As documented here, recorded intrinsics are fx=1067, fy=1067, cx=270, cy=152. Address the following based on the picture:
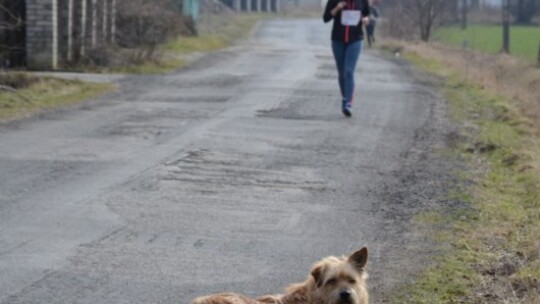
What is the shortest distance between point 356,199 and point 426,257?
237cm

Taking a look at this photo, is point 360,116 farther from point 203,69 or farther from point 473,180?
point 203,69

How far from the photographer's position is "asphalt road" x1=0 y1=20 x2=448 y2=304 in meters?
7.61

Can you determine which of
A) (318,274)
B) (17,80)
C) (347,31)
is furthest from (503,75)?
(318,274)

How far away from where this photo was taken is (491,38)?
57156 mm

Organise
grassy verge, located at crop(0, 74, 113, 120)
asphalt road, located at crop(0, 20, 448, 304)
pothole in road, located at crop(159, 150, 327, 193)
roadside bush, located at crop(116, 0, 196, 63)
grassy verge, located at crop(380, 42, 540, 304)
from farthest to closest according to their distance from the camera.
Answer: roadside bush, located at crop(116, 0, 196, 63) → grassy verge, located at crop(0, 74, 113, 120) → pothole in road, located at crop(159, 150, 327, 193) → asphalt road, located at crop(0, 20, 448, 304) → grassy verge, located at crop(380, 42, 540, 304)

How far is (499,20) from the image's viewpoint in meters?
76.7

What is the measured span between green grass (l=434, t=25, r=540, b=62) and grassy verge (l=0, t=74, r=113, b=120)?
24.5m

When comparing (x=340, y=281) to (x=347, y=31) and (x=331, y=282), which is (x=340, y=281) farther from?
(x=347, y=31)

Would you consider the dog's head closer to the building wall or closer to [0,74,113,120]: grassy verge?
[0,74,113,120]: grassy verge

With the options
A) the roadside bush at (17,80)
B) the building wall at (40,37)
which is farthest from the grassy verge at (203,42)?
the roadside bush at (17,80)

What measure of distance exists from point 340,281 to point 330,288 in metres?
0.07

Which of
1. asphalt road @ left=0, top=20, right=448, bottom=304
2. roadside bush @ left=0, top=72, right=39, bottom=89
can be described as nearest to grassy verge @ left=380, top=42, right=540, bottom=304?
asphalt road @ left=0, top=20, right=448, bottom=304

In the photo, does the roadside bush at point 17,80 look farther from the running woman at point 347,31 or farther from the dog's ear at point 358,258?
the dog's ear at point 358,258

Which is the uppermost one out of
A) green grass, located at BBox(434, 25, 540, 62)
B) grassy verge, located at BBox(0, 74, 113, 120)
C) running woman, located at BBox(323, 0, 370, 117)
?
running woman, located at BBox(323, 0, 370, 117)
